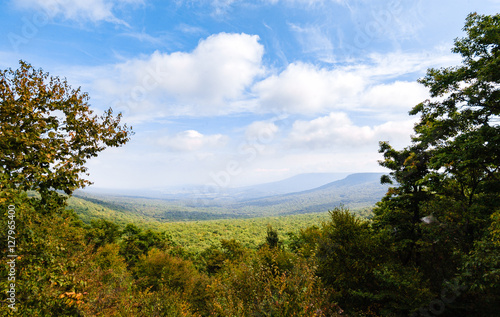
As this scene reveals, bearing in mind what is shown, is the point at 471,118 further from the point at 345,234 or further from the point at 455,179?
the point at 345,234

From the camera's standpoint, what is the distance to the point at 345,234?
15.5m

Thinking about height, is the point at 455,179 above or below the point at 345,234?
above

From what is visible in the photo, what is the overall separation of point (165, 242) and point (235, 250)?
2069cm

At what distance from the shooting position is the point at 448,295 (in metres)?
A: 12.3

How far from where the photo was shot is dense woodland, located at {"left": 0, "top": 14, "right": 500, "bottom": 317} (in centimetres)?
499

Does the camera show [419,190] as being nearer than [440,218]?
No

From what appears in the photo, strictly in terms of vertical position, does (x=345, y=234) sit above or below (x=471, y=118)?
below

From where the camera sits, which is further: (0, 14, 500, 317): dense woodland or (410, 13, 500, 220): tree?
(410, 13, 500, 220): tree

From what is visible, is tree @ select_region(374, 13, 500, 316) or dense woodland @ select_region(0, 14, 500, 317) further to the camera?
tree @ select_region(374, 13, 500, 316)

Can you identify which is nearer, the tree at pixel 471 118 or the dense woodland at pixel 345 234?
the dense woodland at pixel 345 234

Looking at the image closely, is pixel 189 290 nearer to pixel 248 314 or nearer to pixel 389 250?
pixel 248 314

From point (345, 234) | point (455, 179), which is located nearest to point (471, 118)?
point (455, 179)

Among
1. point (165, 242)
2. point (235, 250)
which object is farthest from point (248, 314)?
point (165, 242)

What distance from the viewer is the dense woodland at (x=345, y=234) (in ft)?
16.4
